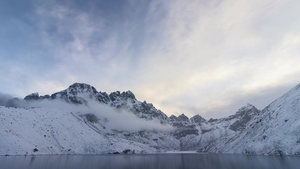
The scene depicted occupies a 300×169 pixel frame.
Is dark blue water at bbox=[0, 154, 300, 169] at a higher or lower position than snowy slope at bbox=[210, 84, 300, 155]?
lower

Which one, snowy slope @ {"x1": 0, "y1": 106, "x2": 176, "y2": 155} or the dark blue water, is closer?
the dark blue water

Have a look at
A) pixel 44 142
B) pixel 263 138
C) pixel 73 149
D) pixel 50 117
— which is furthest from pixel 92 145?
pixel 263 138

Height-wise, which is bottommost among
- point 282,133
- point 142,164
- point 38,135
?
point 142,164

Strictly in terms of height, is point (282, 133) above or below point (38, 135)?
below

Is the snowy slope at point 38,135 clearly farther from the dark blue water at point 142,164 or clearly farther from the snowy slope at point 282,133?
the snowy slope at point 282,133

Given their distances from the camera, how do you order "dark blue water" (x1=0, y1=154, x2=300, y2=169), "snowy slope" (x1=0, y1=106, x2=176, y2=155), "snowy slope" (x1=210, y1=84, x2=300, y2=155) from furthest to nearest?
"snowy slope" (x1=0, y1=106, x2=176, y2=155) → "snowy slope" (x1=210, y1=84, x2=300, y2=155) → "dark blue water" (x1=0, y1=154, x2=300, y2=169)

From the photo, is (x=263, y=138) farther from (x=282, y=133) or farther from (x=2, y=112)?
(x=2, y=112)

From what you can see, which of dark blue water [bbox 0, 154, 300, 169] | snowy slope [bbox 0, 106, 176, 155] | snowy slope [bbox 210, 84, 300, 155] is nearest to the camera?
dark blue water [bbox 0, 154, 300, 169]

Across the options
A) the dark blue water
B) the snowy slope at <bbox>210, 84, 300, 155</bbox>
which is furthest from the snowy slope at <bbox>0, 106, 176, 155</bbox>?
the snowy slope at <bbox>210, 84, 300, 155</bbox>

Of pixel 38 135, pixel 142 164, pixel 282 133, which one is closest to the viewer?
pixel 142 164

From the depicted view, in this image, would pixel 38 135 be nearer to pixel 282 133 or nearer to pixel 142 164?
pixel 142 164

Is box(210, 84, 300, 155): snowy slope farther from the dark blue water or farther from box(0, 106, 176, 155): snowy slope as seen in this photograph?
box(0, 106, 176, 155): snowy slope

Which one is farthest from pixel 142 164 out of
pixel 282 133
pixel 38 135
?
pixel 38 135

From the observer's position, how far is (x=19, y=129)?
5010 inches
